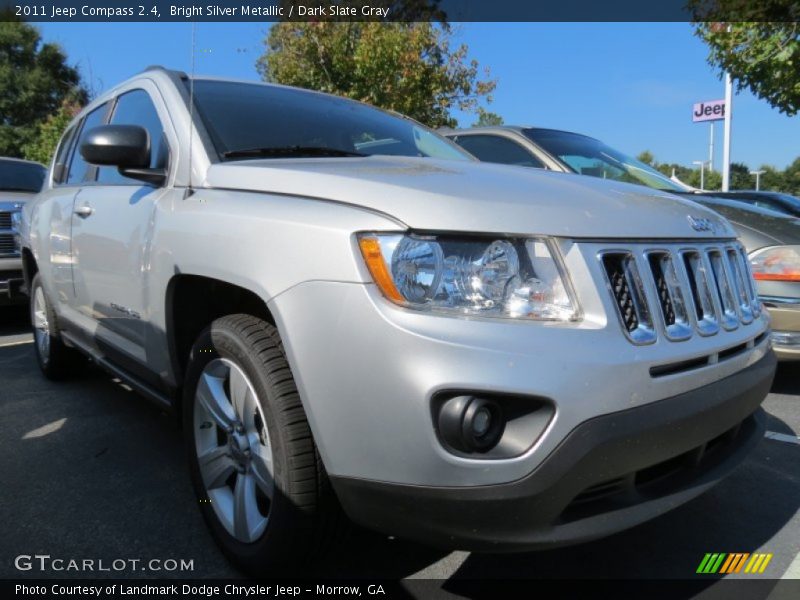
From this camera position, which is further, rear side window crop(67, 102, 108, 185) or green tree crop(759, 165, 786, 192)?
green tree crop(759, 165, 786, 192)

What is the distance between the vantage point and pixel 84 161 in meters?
3.48

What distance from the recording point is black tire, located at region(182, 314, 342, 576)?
68.2 inches

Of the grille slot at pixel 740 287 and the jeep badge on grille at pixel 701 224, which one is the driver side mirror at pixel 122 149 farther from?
the grille slot at pixel 740 287

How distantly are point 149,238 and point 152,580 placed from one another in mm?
1194

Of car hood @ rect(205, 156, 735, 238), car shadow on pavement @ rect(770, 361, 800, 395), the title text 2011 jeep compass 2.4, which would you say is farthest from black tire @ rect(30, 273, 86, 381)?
car shadow on pavement @ rect(770, 361, 800, 395)

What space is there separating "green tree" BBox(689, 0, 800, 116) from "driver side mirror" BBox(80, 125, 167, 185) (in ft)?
29.7

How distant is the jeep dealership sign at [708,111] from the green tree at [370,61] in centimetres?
1972

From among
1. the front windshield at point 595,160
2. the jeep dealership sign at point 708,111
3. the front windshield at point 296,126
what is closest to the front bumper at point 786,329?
the front windshield at point 595,160

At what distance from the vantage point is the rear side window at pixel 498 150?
14.7 feet

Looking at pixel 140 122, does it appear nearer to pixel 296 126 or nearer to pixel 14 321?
pixel 296 126

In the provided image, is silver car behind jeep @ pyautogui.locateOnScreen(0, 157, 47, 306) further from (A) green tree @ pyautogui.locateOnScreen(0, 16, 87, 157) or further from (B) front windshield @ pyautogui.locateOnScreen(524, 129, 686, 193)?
(A) green tree @ pyautogui.locateOnScreen(0, 16, 87, 157)

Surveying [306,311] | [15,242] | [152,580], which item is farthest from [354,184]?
[15,242]

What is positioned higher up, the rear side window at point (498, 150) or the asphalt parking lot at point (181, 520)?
the rear side window at point (498, 150)

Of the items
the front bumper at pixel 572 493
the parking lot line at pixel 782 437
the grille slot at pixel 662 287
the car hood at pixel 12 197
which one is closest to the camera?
the front bumper at pixel 572 493
